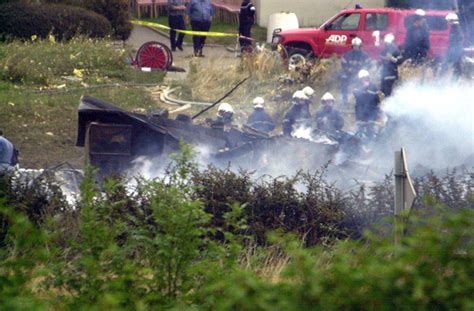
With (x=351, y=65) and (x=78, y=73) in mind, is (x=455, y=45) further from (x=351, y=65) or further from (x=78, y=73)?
(x=78, y=73)

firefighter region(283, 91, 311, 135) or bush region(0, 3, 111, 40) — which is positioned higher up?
firefighter region(283, 91, 311, 135)

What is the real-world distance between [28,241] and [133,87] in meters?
14.9

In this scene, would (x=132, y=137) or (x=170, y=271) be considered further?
(x=132, y=137)

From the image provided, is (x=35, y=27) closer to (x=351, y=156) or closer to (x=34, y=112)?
(x=34, y=112)

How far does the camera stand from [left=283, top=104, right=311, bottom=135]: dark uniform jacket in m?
13.6

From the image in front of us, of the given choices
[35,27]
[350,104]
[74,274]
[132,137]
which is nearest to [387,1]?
[35,27]

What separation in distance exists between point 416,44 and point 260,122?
19.7 ft

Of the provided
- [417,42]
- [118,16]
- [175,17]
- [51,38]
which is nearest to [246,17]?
[175,17]

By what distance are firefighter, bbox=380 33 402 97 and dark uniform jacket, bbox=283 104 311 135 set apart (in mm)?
2643

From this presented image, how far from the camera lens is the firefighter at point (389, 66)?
16.4 metres

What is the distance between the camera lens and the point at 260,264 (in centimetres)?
705

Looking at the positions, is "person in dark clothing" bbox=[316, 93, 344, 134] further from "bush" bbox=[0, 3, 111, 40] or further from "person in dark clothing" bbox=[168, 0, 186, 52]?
"bush" bbox=[0, 3, 111, 40]

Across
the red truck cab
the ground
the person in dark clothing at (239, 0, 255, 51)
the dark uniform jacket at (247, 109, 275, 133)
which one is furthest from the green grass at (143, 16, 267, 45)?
the dark uniform jacket at (247, 109, 275, 133)

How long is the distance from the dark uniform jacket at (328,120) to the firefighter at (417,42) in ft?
16.1
